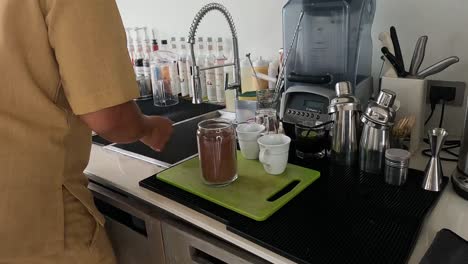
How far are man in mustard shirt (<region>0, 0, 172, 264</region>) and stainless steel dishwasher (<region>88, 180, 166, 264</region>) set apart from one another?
0.13 m

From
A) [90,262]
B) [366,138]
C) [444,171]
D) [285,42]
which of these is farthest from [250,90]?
[90,262]

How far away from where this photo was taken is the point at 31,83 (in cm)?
74

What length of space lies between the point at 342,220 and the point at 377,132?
0.28 m

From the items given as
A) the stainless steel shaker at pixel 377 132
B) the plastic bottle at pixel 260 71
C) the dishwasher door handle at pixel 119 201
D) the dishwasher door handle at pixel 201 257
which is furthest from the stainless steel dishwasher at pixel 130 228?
the plastic bottle at pixel 260 71

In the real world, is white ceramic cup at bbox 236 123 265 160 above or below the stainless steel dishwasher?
above

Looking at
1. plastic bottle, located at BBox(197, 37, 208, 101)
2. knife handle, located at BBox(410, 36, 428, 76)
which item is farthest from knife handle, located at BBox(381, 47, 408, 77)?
plastic bottle, located at BBox(197, 37, 208, 101)

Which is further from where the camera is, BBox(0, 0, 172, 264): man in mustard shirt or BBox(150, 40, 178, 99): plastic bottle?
BBox(150, 40, 178, 99): plastic bottle

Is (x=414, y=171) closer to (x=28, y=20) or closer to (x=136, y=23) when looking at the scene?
(x=28, y=20)

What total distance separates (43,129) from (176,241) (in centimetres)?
39

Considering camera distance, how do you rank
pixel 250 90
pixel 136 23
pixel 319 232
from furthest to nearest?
pixel 136 23, pixel 250 90, pixel 319 232

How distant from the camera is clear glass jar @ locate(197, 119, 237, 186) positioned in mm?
880

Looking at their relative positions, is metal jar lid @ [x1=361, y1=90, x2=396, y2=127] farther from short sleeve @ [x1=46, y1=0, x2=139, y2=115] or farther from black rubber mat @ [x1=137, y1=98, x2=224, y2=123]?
black rubber mat @ [x1=137, y1=98, x2=224, y2=123]

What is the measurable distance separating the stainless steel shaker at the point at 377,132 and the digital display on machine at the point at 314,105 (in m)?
0.22

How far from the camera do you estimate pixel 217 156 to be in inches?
34.7
